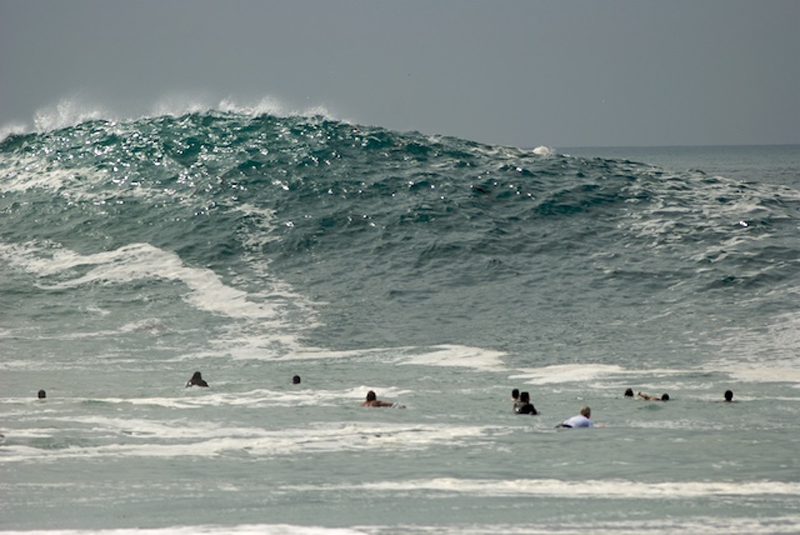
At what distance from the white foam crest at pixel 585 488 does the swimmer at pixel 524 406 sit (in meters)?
4.83

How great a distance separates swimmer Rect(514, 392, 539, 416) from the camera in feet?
64.3

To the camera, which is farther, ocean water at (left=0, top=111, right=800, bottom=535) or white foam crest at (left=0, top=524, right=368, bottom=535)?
ocean water at (left=0, top=111, right=800, bottom=535)

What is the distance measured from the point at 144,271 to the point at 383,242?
754 centimetres

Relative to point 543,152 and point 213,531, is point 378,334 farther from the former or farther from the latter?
point 543,152

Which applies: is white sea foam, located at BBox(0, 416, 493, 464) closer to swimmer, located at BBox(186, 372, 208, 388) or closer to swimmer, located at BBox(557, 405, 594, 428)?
swimmer, located at BBox(557, 405, 594, 428)

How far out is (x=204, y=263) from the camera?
36.5m

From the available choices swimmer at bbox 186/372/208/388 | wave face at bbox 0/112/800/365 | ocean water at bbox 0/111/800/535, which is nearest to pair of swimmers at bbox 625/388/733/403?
ocean water at bbox 0/111/800/535

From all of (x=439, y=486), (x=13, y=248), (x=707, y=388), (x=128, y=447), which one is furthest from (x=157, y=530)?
(x=13, y=248)

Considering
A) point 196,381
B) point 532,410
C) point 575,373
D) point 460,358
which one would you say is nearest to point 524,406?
point 532,410

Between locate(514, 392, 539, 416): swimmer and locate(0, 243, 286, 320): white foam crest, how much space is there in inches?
465

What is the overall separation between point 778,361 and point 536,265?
37.6 feet

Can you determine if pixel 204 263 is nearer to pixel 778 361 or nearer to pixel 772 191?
pixel 778 361

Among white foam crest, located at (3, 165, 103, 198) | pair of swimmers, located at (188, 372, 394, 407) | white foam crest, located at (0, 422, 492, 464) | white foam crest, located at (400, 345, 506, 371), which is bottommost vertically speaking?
white foam crest, located at (0, 422, 492, 464)

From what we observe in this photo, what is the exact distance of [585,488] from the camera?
46.8ft
